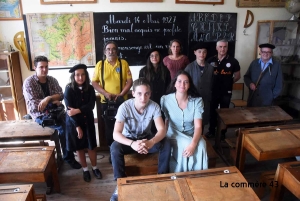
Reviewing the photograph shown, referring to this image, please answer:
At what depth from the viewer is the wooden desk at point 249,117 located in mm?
2738

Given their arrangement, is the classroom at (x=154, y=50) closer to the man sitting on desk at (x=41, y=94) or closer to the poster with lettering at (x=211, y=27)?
the poster with lettering at (x=211, y=27)

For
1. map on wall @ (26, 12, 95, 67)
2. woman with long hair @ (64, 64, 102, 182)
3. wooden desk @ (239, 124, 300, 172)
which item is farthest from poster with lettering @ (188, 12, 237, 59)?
woman with long hair @ (64, 64, 102, 182)

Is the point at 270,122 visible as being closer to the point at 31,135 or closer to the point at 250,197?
the point at 250,197

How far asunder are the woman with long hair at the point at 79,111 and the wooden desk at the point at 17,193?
81 cm

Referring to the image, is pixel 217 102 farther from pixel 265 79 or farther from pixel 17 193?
pixel 17 193

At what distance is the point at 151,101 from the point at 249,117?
127cm

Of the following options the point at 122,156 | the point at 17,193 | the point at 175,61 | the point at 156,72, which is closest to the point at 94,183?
the point at 122,156

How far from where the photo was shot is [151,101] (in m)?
2.26

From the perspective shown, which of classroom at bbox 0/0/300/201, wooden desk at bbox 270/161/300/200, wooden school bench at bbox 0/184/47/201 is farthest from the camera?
classroom at bbox 0/0/300/201

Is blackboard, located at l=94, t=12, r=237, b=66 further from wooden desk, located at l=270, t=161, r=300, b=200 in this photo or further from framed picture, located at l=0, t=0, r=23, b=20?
wooden desk, located at l=270, t=161, r=300, b=200

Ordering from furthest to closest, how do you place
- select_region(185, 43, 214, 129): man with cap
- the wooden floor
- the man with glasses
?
select_region(185, 43, 214, 129): man with cap < the man with glasses < the wooden floor

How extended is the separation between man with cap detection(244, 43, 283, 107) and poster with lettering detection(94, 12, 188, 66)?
48.9 inches

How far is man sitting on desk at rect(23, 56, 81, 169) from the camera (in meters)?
2.60

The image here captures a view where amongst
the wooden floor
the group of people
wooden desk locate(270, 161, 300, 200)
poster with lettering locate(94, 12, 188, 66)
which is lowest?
the wooden floor
